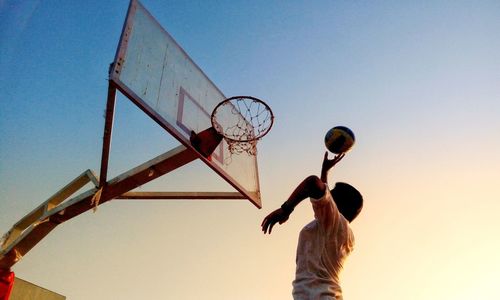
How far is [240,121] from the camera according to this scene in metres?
5.70

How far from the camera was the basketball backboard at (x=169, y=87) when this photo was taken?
13.7ft

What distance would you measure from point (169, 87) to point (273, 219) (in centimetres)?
330

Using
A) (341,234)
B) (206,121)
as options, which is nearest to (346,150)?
(341,234)

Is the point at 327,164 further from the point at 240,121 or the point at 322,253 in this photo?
the point at 240,121

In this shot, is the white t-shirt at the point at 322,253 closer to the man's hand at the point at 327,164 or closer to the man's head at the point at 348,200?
the man's head at the point at 348,200

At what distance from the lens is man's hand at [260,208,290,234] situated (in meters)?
1.95

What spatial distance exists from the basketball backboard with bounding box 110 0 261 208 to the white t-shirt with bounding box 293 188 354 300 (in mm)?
2612

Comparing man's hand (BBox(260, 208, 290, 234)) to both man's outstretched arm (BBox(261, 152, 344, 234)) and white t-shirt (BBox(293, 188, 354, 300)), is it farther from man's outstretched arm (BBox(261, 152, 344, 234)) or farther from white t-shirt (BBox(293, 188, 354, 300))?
white t-shirt (BBox(293, 188, 354, 300))

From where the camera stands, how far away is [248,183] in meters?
5.82

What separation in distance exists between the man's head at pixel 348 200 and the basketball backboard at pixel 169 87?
2509mm

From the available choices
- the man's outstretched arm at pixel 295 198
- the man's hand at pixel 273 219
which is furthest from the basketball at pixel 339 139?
the man's hand at pixel 273 219

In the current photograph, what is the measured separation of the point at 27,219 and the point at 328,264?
244 inches

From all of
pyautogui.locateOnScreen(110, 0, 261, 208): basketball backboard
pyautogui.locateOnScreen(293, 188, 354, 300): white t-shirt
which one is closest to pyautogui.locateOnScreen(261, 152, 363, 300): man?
pyautogui.locateOnScreen(293, 188, 354, 300): white t-shirt

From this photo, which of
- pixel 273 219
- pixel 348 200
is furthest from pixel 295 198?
pixel 348 200
